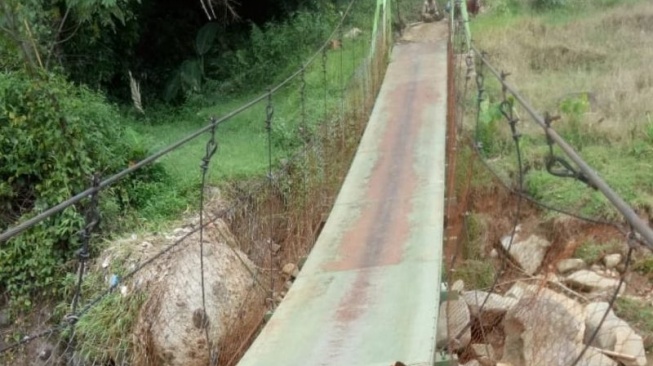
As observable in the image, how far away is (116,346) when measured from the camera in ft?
12.1

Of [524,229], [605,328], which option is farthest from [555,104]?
[605,328]

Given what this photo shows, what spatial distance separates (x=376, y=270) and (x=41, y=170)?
2437mm

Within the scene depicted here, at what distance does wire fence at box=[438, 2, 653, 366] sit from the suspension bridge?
133 mm

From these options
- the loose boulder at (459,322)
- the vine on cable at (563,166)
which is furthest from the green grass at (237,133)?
the vine on cable at (563,166)

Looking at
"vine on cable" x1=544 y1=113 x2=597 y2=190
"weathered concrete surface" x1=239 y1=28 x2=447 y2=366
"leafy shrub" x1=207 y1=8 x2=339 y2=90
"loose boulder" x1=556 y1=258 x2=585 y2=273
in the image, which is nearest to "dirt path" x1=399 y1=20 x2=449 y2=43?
"leafy shrub" x1=207 y1=8 x2=339 y2=90

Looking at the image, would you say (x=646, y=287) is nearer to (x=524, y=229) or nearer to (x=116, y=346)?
(x=524, y=229)

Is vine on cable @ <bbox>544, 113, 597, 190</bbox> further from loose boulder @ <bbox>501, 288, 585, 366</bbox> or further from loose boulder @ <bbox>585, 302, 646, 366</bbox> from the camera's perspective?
loose boulder @ <bbox>585, 302, 646, 366</bbox>

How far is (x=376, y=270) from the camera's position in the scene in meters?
2.70

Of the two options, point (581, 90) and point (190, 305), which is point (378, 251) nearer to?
point (190, 305)

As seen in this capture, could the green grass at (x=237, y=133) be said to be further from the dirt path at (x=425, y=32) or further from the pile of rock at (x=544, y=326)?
the pile of rock at (x=544, y=326)

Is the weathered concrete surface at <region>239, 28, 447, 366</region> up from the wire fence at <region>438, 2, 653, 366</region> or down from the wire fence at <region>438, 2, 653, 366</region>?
up

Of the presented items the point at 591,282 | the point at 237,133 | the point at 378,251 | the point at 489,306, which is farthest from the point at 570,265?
the point at 237,133

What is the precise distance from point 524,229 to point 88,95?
2.82m

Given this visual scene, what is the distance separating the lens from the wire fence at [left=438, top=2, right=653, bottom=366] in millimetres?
3520
